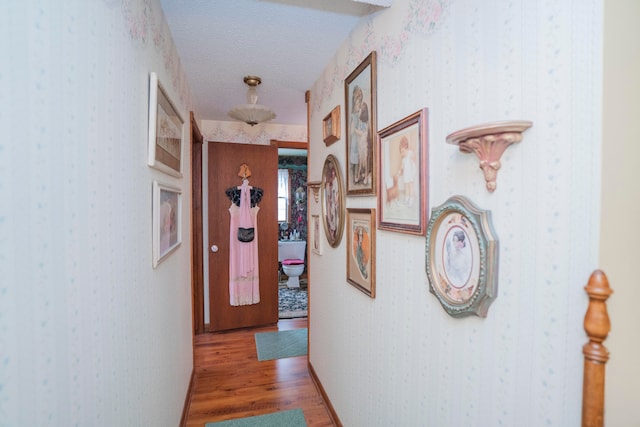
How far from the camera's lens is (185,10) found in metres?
1.62

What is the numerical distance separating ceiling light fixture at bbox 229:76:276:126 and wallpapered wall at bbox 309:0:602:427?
133cm

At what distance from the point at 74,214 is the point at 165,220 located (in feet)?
3.16

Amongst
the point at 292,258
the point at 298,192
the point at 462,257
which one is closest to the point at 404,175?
the point at 462,257

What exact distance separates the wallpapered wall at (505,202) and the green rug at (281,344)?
73.3 inches

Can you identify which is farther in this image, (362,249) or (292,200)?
(292,200)

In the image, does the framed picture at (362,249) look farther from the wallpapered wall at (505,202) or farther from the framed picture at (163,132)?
the framed picture at (163,132)

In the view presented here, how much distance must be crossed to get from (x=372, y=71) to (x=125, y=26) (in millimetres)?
1034

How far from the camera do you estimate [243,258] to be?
3.72 metres

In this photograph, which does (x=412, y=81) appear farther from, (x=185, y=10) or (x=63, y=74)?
(x=185, y=10)

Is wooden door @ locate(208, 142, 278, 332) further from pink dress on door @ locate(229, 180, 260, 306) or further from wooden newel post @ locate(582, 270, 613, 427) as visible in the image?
wooden newel post @ locate(582, 270, 613, 427)

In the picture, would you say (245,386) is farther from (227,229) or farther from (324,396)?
(227,229)

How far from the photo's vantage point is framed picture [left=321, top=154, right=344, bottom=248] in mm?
2004

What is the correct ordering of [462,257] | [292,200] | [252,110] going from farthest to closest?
[292,200] < [252,110] < [462,257]

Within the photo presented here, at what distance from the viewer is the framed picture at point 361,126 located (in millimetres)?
1533
